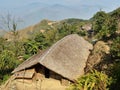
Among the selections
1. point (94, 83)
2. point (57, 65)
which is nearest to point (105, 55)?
point (57, 65)

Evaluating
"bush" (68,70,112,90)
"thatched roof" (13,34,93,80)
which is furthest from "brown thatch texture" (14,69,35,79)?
"bush" (68,70,112,90)

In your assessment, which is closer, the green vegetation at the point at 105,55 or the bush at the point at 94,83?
the bush at the point at 94,83

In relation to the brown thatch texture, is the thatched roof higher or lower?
higher

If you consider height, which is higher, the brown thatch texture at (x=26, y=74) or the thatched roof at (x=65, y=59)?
the thatched roof at (x=65, y=59)

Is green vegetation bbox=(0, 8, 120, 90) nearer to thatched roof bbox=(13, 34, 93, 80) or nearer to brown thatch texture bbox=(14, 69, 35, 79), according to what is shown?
thatched roof bbox=(13, 34, 93, 80)

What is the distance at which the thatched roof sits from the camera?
86.9 feet

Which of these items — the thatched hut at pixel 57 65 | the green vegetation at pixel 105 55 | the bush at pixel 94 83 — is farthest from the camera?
the thatched hut at pixel 57 65

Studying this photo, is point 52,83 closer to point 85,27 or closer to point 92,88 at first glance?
point 92,88

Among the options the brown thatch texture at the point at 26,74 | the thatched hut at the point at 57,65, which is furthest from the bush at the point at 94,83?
the brown thatch texture at the point at 26,74

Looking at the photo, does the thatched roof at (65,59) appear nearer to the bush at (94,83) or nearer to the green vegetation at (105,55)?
the green vegetation at (105,55)

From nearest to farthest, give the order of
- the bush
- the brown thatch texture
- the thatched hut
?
the bush
the thatched hut
the brown thatch texture

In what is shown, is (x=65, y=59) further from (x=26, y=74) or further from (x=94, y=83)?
(x=94, y=83)

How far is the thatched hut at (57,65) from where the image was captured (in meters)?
26.4

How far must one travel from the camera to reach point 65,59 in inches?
1107
